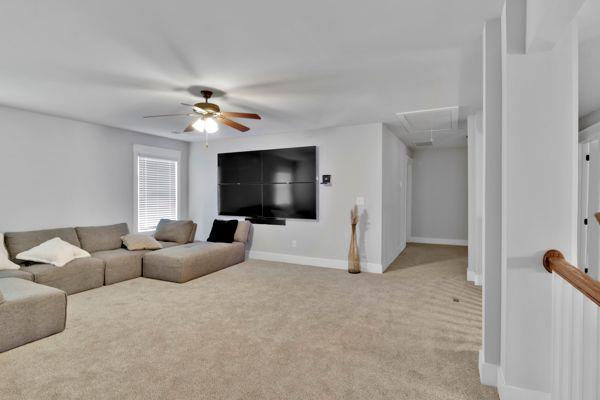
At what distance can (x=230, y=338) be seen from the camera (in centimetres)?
269

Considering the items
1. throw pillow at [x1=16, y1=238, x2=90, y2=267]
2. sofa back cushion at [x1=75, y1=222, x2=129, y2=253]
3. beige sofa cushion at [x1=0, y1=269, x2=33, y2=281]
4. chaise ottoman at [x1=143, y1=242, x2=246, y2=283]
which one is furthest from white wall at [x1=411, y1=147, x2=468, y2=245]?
beige sofa cushion at [x1=0, y1=269, x2=33, y2=281]

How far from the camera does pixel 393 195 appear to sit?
5.71 meters

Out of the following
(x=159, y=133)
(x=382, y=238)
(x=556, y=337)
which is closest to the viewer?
(x=556, y=337)

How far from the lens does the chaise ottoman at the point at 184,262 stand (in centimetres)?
432

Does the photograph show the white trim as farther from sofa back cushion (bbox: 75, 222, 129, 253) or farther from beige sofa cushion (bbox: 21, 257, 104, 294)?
sofa back cushion (bbox: 75, 222, 129, 253)

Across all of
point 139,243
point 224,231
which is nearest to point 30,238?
point 139,243

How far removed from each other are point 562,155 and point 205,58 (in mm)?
2531

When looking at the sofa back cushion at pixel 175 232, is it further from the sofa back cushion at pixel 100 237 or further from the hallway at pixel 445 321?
the hallway at pixel 445 321

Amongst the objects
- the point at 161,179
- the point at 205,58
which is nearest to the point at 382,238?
the point at 205,58

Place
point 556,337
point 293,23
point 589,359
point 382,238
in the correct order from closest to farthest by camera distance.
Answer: point 589,359 → point 556,337 → point 293,23 → point 382,238

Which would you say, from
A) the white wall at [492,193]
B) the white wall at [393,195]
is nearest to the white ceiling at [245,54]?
the white wall at [492,193]

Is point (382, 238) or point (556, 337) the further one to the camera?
point (382, 238)

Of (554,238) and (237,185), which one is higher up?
(237,185)

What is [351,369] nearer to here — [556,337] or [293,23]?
[556,337]
